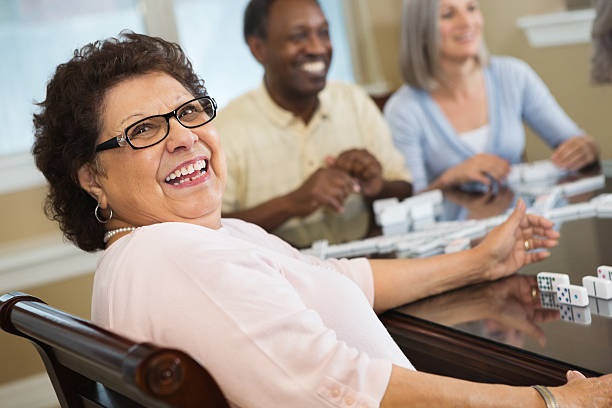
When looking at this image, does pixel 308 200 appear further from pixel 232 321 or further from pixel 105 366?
pixel 105 366

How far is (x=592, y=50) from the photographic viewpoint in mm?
3512

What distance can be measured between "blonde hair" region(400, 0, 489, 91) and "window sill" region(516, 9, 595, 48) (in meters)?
0.64

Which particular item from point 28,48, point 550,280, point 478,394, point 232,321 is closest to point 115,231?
point 232,321

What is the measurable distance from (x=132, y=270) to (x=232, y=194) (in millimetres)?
1571

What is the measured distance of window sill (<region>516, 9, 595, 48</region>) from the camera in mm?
3590

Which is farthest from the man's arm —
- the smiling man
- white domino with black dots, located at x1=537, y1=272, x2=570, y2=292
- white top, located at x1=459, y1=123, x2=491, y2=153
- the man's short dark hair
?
white domino with black dots, located at x1=537, y1=272, x2=570, y2=292

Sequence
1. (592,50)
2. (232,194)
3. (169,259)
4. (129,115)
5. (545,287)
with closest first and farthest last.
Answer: (169,259) → (129,115) → (545,287) → (232,194) → (592,50)

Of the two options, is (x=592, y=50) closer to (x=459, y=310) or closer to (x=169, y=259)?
(x=459, y=310)

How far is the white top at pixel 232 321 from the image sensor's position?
3.92 feet

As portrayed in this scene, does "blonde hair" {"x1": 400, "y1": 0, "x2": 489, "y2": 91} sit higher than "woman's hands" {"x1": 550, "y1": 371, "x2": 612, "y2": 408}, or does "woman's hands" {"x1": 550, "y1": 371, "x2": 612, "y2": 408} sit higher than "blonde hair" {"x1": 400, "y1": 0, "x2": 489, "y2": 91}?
"blonde hair" {"x1": 400, "y1": 0, "x2": 489, "y2": 91}

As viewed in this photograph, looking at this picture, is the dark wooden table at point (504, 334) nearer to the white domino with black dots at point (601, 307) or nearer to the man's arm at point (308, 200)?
the white domino with black dots at point (601, 307)

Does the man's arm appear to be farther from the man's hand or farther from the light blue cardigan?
the light blue cardigan

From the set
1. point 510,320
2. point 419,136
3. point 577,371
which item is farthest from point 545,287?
point 419,136

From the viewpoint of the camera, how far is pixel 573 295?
151 centimetres
